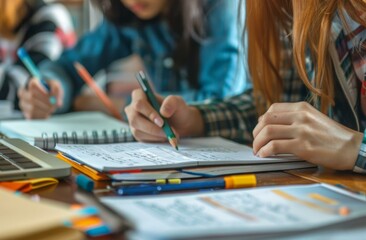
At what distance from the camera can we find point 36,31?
2.11m

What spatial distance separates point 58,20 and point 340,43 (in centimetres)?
130

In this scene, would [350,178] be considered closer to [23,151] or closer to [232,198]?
[232,198]

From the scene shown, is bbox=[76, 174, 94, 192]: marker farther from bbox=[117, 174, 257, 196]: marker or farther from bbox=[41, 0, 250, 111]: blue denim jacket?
bbox=[41, 0, 250, 111]: blue denim jacket

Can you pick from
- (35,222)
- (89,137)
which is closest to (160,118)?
(89,137)

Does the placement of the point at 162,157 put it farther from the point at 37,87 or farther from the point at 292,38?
the point at 37,87

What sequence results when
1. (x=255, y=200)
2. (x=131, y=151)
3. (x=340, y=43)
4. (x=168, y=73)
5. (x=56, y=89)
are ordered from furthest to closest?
(x=168, y=73) < (x=56, y=89) < (x=340, y=43) < (x=131, y=151) < (x=255, y=200)

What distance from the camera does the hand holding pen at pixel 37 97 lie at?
145cm

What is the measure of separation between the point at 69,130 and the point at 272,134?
45 centimetres

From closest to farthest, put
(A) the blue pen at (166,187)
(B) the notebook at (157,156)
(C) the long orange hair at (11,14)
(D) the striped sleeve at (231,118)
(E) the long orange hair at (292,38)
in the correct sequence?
(A) the blue pen at (166,187)
(B) the notebook at (157,156)
(E) the long orange hair at (292,38)
(D) the striped sleeve at (231,118)
(C) the long orange hair at (11,14)

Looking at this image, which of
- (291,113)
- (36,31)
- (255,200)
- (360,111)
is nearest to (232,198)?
(255,200)

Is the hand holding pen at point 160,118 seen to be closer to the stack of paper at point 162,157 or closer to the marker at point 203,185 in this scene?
the stack of paper at point 162,157

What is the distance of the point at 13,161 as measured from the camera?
85 cm

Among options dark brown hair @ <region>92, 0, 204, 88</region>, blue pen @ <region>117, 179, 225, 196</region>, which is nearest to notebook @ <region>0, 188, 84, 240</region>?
blue pen @ <region>117, 179, 225, 196</region>

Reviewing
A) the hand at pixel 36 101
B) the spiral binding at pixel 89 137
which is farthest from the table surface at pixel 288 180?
the hand at pixel 36 101
